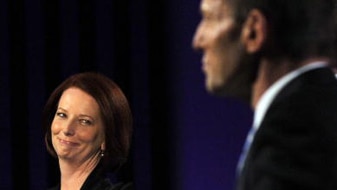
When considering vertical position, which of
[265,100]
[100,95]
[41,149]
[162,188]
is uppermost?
[265,100]

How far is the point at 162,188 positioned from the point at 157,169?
0.07 metres

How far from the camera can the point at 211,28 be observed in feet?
2.28

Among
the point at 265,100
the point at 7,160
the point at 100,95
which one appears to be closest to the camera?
the point at 265,100

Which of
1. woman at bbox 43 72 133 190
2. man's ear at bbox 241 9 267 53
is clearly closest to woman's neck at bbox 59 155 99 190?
woman at bbox 43 72 133 190

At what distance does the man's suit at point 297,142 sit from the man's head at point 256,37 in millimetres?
30

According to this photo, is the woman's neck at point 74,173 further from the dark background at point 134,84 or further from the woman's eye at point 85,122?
the dark background at point 134,84

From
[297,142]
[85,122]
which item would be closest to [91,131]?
[85,122]

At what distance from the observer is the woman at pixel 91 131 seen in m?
1.77

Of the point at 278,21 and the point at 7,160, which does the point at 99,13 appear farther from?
the point at 278,21

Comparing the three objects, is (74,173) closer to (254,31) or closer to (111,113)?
(111,113)

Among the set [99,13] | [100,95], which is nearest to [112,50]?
[99,13]

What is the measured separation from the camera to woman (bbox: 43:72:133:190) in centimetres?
177

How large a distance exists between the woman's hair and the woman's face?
2cm

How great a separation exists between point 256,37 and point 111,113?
44.4 inches
